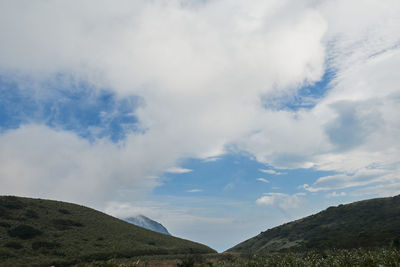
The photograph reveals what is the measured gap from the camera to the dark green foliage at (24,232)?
155 feet

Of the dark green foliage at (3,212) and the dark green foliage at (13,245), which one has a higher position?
the dark green foliage at (3,212)

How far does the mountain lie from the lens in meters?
62.0

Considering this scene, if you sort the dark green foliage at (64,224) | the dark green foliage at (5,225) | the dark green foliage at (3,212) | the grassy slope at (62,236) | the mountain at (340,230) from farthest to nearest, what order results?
1. the mountain at (340,230)
2. the dark green foliage at (64,224)
3. the dark green foliage at (3,212)
4. the dark green foliage at (5,225)
5. the grassy slope at (62,236)

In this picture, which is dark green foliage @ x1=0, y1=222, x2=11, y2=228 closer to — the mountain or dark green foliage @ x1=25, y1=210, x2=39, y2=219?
dark green foliage @ x1=25, y1=210, x2=39, y2=219

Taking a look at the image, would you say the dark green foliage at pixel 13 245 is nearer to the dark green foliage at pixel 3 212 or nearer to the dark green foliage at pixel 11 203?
the dark green foliage at pixel 3 212

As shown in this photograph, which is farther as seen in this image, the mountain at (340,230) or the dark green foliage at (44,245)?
the mountain at (340,230)

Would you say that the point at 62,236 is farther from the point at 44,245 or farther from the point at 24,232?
the point at 24,232

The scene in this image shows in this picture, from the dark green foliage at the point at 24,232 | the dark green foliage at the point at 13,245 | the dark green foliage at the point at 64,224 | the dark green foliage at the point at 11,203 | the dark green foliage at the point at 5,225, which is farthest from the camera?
the dark green foliage at the point at 11,203

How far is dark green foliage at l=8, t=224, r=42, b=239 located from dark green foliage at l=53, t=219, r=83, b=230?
6003 millimetres

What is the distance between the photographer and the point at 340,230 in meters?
79.1

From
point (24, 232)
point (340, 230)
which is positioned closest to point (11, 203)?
point (24, 232)

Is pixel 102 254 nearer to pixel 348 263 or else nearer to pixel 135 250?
pixel 135 250

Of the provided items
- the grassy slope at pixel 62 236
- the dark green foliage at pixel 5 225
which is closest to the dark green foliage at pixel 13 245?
the grassy slope at pixel 62 236

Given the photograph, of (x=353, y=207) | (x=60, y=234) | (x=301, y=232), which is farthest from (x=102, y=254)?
(x=353, y=207)
